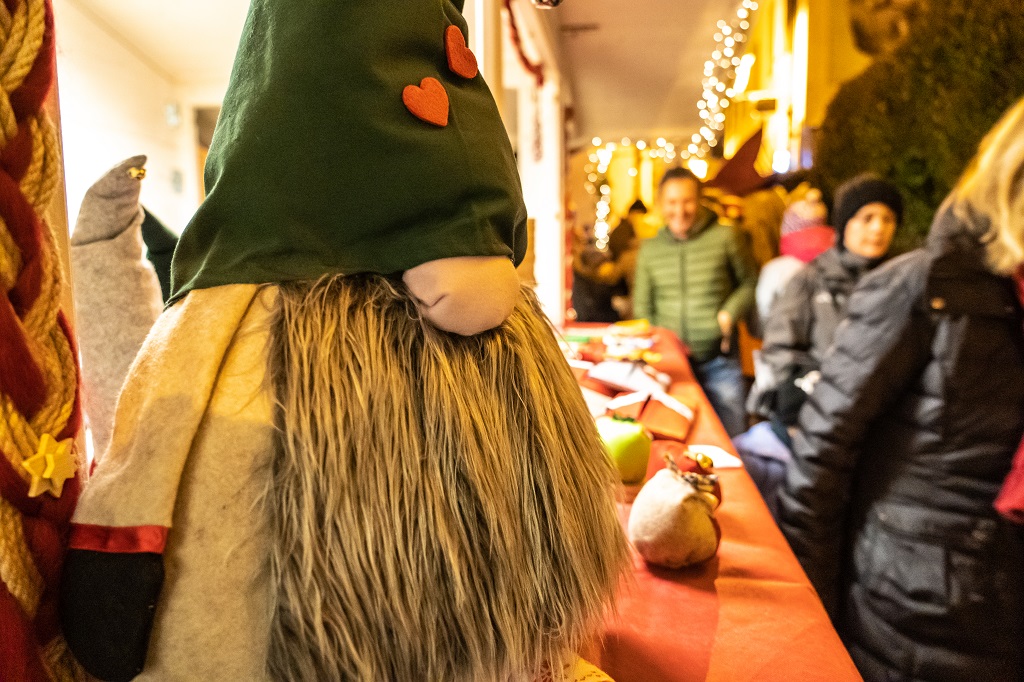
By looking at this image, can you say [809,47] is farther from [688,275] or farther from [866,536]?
[866,536]

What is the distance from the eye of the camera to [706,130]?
6.29 meters

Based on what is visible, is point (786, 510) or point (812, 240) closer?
point (786, 510)

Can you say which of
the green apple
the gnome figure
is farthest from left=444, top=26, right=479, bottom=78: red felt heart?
the green apple

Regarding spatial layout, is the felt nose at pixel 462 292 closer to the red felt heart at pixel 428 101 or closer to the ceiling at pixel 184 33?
the red felt heart at pixel 428 101

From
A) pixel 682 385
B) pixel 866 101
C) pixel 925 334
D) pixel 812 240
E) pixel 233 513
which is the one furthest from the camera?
pixel 866 101

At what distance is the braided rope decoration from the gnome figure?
2cm

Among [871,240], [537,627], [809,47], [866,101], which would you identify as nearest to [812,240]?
[871,240]

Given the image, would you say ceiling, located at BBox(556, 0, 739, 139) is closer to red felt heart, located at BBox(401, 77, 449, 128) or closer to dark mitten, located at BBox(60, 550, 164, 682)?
red felt heart, located at BBox(401, 77, 449, 128)

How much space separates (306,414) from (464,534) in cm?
13

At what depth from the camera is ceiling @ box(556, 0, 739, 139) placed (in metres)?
3.10

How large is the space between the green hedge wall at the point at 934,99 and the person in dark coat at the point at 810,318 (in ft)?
1.50

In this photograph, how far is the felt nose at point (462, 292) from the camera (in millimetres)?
404

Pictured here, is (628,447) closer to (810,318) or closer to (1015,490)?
(1015,490)

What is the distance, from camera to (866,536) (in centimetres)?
125
